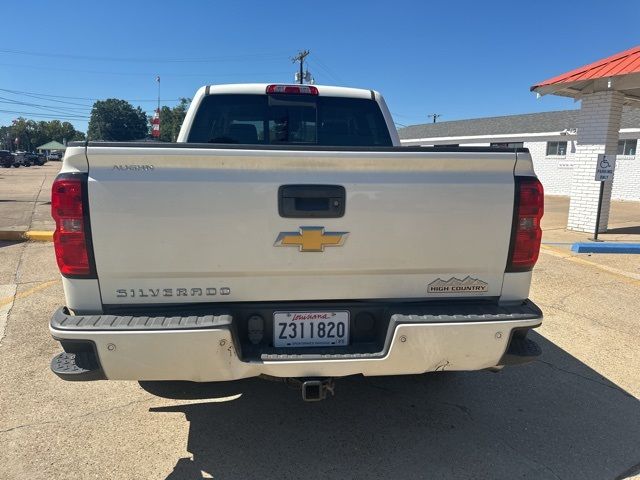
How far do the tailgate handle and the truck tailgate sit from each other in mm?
28

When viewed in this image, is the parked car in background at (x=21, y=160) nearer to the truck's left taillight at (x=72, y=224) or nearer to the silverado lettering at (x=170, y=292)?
the truck's left taillight at (x=72, y=224)

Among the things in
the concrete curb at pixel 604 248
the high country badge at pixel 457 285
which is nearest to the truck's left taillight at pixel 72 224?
the high country badge at pixel 457 285

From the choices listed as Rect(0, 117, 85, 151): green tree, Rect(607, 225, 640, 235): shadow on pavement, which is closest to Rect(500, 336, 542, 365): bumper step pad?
Rect(607, 225, 640, 235): shadow on pavement

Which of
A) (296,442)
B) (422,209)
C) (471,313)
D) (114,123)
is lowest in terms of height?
(296,442)

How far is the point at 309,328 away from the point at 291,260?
0.40 meters

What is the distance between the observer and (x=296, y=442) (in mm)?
2895

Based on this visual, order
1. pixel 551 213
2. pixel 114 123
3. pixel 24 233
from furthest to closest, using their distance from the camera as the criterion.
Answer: pixel 114 123 < pixel 551 213 < pixel 24 233

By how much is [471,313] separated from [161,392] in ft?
7.66

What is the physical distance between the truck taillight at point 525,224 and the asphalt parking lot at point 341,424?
1218mm

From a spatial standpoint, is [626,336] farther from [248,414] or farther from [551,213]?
[551,213]

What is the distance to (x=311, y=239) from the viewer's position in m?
2.36

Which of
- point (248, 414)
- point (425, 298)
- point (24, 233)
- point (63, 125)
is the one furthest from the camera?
point (63, 125)

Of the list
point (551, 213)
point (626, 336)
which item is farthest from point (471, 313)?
point (551, 213)

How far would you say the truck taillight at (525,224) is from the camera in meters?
2.46
